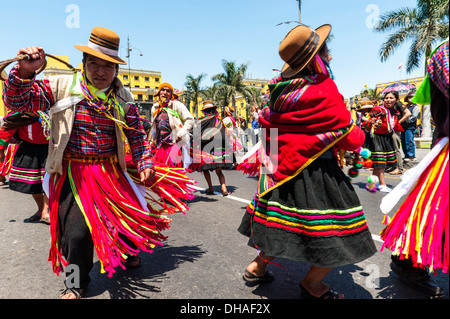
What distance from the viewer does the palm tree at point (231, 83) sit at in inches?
1422

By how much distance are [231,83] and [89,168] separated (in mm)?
35463

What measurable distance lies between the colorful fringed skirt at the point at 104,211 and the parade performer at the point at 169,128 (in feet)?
8.49

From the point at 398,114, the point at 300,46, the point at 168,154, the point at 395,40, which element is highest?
the point at 395,40

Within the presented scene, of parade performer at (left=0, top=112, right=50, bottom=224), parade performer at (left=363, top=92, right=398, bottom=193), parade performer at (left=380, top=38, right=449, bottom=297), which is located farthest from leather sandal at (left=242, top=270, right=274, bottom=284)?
parade performer at (left=363, top=92, right=398, bottom=193)

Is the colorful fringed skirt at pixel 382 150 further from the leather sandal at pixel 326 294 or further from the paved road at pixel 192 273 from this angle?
the leather sandal at pixel 326 294

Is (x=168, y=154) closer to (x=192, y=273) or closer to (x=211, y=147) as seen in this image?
(x=211, y=147)

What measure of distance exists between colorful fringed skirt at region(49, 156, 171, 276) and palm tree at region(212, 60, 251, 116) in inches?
1359

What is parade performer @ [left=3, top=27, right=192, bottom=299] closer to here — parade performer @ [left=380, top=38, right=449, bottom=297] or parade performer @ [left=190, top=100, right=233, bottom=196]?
parade performer @ [left=380, top=38, right=449, bottom=297]

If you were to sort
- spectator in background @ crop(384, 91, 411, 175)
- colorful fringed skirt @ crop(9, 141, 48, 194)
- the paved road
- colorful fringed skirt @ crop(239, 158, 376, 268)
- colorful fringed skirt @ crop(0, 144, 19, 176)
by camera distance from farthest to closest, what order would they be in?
spectator in background @ crop(384, 91, 411, 175) → colorful fringed skirt @ crop(0, 144, 19, 176) → colorful fringed skirt @ crop(9, 141, 48, 194) → the paved road → colorful fringed skirt @ crop(239, 158, 376, 268)

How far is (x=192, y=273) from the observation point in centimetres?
273

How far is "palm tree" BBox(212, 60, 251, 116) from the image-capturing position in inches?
1422

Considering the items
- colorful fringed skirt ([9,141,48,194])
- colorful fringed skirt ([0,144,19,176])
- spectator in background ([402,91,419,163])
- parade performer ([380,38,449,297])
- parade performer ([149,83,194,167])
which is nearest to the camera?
parade performer ([380,38,449,297])

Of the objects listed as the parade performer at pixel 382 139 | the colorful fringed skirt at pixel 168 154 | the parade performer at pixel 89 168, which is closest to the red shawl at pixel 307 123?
the parade performer at pixel 89 168

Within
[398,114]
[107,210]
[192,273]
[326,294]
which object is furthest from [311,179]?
[398,114]
